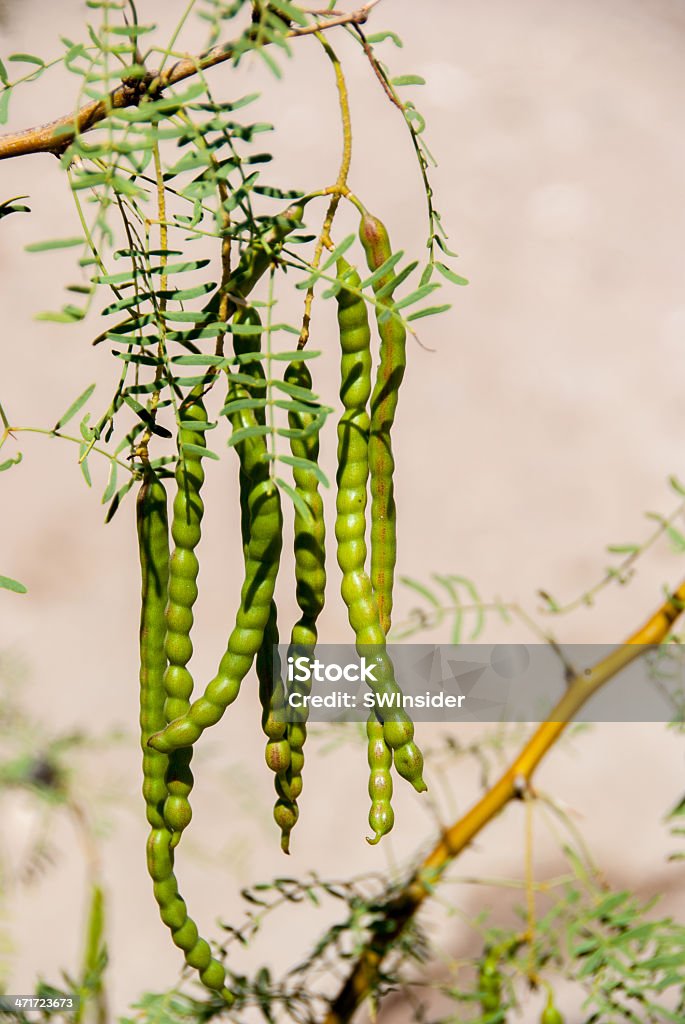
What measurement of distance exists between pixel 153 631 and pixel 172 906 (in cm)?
8

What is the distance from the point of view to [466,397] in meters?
1.67

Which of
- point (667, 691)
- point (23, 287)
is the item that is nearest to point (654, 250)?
point (23, 287)

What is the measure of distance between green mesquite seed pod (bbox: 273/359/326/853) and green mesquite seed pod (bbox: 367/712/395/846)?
0.07 ft

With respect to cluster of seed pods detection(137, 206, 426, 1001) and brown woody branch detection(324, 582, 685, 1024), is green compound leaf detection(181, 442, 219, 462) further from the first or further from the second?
brown woody branch detection(324, 582, 685, 1024)

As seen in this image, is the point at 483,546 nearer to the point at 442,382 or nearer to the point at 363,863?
the point at 442,382

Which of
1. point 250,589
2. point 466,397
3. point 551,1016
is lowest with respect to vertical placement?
point 551,1016

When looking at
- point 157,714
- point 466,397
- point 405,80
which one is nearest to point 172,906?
point 157,714

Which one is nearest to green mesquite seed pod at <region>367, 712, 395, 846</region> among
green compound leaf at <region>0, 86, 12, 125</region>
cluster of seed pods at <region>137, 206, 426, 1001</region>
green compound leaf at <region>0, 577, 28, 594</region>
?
cluster of seed pods at <region>137, 206, 426, 1001</region>

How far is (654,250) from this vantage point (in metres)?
1.77

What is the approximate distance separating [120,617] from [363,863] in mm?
443

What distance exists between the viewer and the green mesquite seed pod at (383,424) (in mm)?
350

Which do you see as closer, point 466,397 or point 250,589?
point 250,589

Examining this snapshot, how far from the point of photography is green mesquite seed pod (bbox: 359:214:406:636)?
1.15ft

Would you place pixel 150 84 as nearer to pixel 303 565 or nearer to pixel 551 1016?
pixel 303 565
